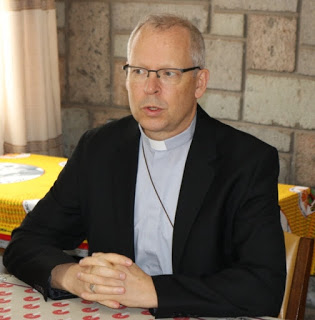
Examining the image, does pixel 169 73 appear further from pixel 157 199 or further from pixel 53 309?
pixel 53 309

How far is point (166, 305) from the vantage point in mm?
1629

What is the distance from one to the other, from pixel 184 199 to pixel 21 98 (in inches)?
74.1

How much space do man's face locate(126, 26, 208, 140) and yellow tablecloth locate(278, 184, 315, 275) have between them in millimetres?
1024

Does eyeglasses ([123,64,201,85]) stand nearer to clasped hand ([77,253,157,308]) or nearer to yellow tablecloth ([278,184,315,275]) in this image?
clasped hand ([77,253,157,308])

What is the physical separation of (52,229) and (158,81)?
53cm

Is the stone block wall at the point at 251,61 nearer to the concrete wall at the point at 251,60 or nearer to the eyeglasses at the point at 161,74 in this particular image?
the concrete wall at the point at 251,60

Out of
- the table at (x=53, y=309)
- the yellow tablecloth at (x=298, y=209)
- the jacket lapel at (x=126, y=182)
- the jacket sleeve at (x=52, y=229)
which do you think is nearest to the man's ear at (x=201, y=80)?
the jacket lapel at (x=126, y=182)

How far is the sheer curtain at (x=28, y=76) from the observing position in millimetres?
3602

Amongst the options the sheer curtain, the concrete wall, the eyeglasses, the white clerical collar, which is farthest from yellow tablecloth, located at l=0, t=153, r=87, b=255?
the eyeglasses

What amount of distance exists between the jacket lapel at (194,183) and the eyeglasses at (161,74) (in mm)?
180

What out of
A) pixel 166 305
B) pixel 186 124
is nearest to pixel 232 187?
pixel 186 124

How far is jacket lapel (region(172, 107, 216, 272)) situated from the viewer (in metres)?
1.95

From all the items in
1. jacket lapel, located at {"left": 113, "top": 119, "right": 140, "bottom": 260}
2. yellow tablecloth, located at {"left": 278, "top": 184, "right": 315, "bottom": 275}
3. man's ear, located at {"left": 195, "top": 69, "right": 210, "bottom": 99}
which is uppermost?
man's ear, located at {"left": 195, "top": 69, "right": 210, "bottom": 99}

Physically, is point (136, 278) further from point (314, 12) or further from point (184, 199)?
point (314, 12)
